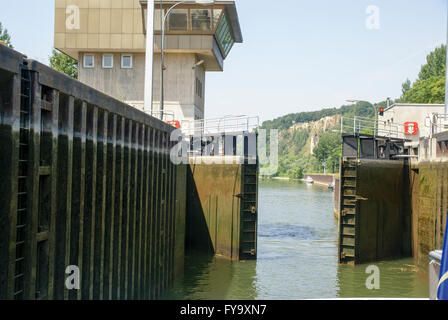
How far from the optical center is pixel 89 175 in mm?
9500

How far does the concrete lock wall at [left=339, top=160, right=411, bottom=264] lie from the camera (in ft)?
73.3

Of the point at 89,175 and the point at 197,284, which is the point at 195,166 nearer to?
the point at 197,284

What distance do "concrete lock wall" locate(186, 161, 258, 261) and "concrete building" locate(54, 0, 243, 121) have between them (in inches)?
383

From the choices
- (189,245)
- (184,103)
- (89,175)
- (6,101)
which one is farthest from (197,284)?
(184,103)

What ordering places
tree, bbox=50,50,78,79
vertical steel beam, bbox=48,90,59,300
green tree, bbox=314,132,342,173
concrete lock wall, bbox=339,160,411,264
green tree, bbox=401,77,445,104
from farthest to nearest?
1. green tree, bbox=314,132,342,173
2. green tree, bbox=401,77,445,104
3. tree, bbox=50,50,78,79
4. concrete lock wall, bbox=339,160,411,264
5. vertical steel beam, bbox=48,90,59,300

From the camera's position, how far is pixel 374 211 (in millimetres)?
22859

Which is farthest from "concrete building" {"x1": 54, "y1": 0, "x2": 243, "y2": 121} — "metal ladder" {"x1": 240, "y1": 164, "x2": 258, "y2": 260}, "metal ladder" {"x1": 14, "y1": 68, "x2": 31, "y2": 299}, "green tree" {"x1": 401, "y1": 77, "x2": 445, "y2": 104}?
"green tree" {"x1": 401, "y1": 77, "x2": 445, "y2": 104}

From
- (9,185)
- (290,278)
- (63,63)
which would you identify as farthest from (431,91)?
(9,185)

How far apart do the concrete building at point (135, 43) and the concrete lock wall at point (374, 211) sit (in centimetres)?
1313

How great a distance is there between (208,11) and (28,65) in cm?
2532

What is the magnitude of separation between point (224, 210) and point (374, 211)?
6.46 metres

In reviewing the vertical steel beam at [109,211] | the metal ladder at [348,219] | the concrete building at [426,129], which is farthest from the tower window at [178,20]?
the vertical steel beam at [109,211]

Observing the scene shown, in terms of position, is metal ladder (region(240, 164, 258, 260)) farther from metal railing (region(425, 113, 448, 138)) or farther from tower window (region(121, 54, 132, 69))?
tower window (region(121, 54, 132, 69))

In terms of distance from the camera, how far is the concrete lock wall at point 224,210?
875 inches
